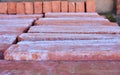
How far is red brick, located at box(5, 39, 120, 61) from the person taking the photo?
138 cm

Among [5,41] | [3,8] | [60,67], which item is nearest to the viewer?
[60,67]

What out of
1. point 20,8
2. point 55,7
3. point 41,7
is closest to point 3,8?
point 20,8

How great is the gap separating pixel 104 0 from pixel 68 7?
8.16 ft

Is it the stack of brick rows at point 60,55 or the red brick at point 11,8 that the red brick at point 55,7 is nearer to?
the red brick at point 11,8

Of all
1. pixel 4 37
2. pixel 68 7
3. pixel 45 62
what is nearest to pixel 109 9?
pixel 68 7

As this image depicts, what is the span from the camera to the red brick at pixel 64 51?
4.53ft

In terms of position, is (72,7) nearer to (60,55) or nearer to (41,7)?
(41,7)

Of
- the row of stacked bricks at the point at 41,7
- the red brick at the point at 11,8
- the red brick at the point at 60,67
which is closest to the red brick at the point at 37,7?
the row of stacked bricks at the point at 41,7

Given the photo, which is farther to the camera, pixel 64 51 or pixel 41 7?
pixel 41 7

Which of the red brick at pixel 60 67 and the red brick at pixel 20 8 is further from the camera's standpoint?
the red brick at pixel 20 8

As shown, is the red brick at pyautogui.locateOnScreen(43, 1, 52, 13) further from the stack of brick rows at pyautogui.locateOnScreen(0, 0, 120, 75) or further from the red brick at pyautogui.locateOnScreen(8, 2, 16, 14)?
the stack of brick rows at pyautogui.locateOnScreen(0, 0, 120, 75)

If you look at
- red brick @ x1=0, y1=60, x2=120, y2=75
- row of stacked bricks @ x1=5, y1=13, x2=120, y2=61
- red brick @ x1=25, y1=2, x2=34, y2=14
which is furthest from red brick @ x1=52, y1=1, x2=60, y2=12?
red brick @ x1=0, y1=60, x2=120, y2=75

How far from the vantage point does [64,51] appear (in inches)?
56.1

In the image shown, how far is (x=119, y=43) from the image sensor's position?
63.5 inches
